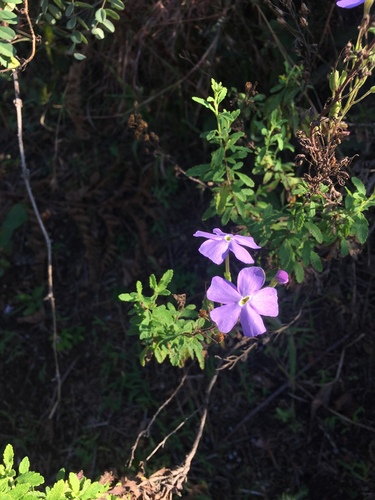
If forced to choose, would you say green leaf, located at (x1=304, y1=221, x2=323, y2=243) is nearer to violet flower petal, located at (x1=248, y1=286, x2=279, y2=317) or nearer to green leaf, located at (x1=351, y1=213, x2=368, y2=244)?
green leaf, located at (x1=351, y1=213, x2=368, y2=244)

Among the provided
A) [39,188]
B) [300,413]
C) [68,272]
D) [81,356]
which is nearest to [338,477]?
[300,413]

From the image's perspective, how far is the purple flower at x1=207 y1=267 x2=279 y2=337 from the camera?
1511 millimetres

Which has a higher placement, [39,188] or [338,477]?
[39,188]

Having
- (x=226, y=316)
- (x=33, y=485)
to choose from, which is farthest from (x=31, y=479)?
(x=226, y=316)

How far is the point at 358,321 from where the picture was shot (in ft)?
8.46

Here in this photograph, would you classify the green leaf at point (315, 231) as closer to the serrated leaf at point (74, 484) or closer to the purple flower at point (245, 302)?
the purple flower at point (245, 302)

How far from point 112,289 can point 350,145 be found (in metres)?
1.38

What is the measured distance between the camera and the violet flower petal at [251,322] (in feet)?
4.93

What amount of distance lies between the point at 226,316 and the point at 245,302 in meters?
0.07

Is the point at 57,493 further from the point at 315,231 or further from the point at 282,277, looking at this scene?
the point at 315,231

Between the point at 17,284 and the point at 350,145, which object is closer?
the point at 350,145

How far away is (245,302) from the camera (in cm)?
155

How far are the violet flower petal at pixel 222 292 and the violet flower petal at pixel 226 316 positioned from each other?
2 cm

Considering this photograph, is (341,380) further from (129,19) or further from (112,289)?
(129,19)
